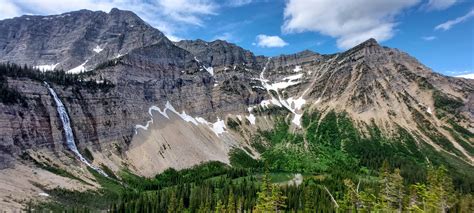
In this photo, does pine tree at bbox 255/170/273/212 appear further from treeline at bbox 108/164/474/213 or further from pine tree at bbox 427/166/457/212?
pine tree at bbox 427/166/457/212

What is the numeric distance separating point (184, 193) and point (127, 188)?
35143 mm

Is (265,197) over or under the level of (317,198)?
over

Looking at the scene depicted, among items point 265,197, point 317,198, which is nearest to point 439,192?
point 265,197

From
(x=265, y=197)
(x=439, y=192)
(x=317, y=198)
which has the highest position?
(x=439, y=192)

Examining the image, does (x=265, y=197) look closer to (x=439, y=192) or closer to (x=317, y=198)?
(x=439, y=192)

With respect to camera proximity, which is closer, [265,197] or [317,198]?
[265,197]

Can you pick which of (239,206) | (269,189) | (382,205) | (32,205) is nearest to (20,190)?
(32,205)

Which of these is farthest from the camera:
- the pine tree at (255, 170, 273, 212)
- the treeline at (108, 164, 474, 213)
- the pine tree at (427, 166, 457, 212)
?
the treeline at (108, 164, 474, 213)

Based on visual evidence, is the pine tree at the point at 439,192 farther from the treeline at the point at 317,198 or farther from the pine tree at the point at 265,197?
the pine tree at the point at 265,197

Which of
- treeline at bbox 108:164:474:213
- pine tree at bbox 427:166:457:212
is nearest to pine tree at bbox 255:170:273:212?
treeline at bbox 108:164:474:213

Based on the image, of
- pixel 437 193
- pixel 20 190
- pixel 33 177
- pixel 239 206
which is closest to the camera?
pixel 437 193

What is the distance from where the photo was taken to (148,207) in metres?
137

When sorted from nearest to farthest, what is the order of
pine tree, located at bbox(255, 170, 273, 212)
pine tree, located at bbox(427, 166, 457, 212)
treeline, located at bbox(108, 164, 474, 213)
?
pine tree, located at bbox(255, 170, 273, 212)
pine tree, located at bbox(427, 166, 457, 212)
treeline, located at bbox(108, 164, 474, 213)

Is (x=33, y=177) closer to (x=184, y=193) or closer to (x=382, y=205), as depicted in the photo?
(x=184, y=193)
